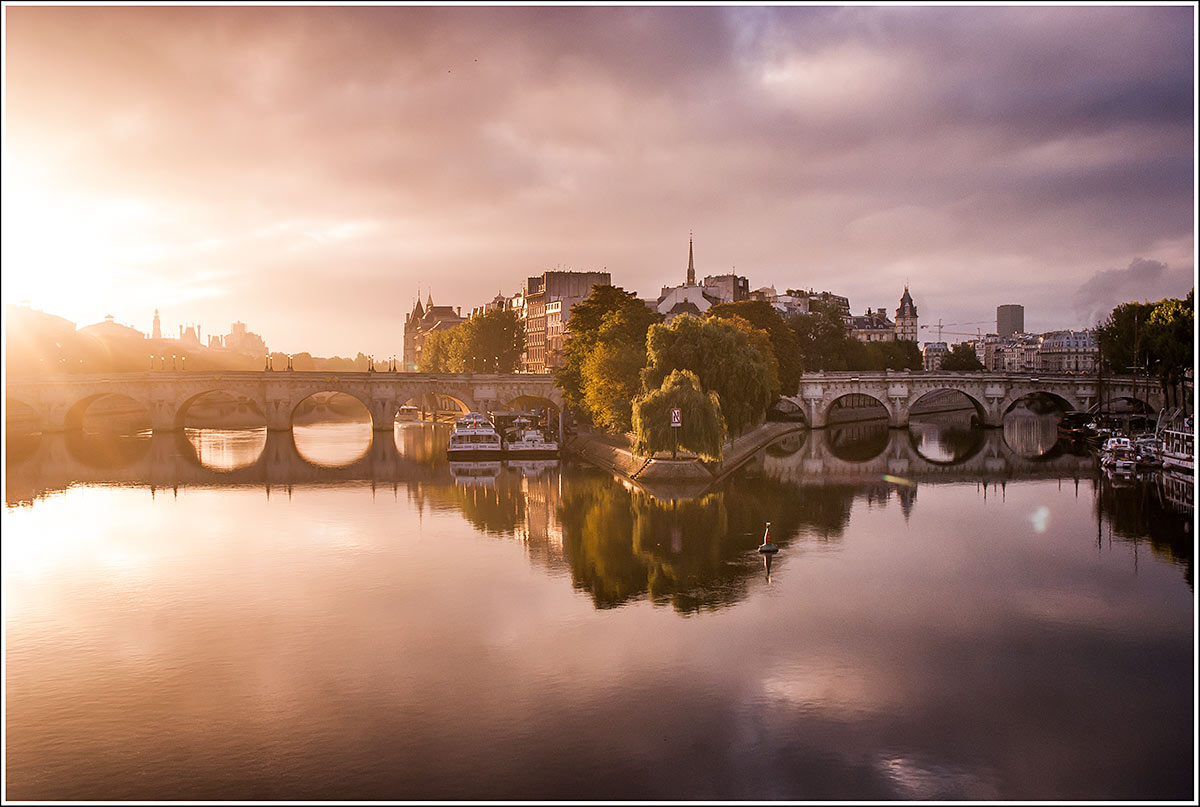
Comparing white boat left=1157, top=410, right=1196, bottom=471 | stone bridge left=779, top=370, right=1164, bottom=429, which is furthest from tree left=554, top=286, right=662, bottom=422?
white boat left=1157, top=410, right=1196, bottom=471

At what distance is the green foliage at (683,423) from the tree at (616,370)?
702 centimetres

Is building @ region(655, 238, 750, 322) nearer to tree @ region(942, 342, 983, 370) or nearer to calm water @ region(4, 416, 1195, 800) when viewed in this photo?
tree @ region(942, 342, 983, 370)

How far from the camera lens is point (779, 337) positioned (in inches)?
3812

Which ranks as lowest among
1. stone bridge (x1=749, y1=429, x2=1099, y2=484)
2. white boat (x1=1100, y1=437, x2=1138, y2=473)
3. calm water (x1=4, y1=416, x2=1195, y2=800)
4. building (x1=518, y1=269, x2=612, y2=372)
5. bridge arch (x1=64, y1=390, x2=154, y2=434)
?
calm water (x1=4, y1=416, x2=1195, y2=800)

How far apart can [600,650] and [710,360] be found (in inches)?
1501

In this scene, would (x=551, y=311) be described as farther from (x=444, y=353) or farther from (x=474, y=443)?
(x=474, y=443)

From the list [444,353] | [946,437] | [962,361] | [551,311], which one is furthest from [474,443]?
[962,361]

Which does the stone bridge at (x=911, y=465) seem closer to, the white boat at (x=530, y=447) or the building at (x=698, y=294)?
the white boat at (x=530, y=447)

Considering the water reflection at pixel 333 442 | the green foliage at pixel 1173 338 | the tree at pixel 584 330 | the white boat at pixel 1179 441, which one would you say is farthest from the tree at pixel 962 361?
the tree at pixel 584 330

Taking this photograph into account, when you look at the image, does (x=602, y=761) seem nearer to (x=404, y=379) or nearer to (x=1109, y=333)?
(x=404, y=379)

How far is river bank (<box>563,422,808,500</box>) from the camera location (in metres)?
57.2

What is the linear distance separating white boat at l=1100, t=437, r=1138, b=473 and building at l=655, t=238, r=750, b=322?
2422 inches

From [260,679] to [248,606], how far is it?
7984mm

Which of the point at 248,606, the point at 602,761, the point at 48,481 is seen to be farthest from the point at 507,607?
the point at 48,481
